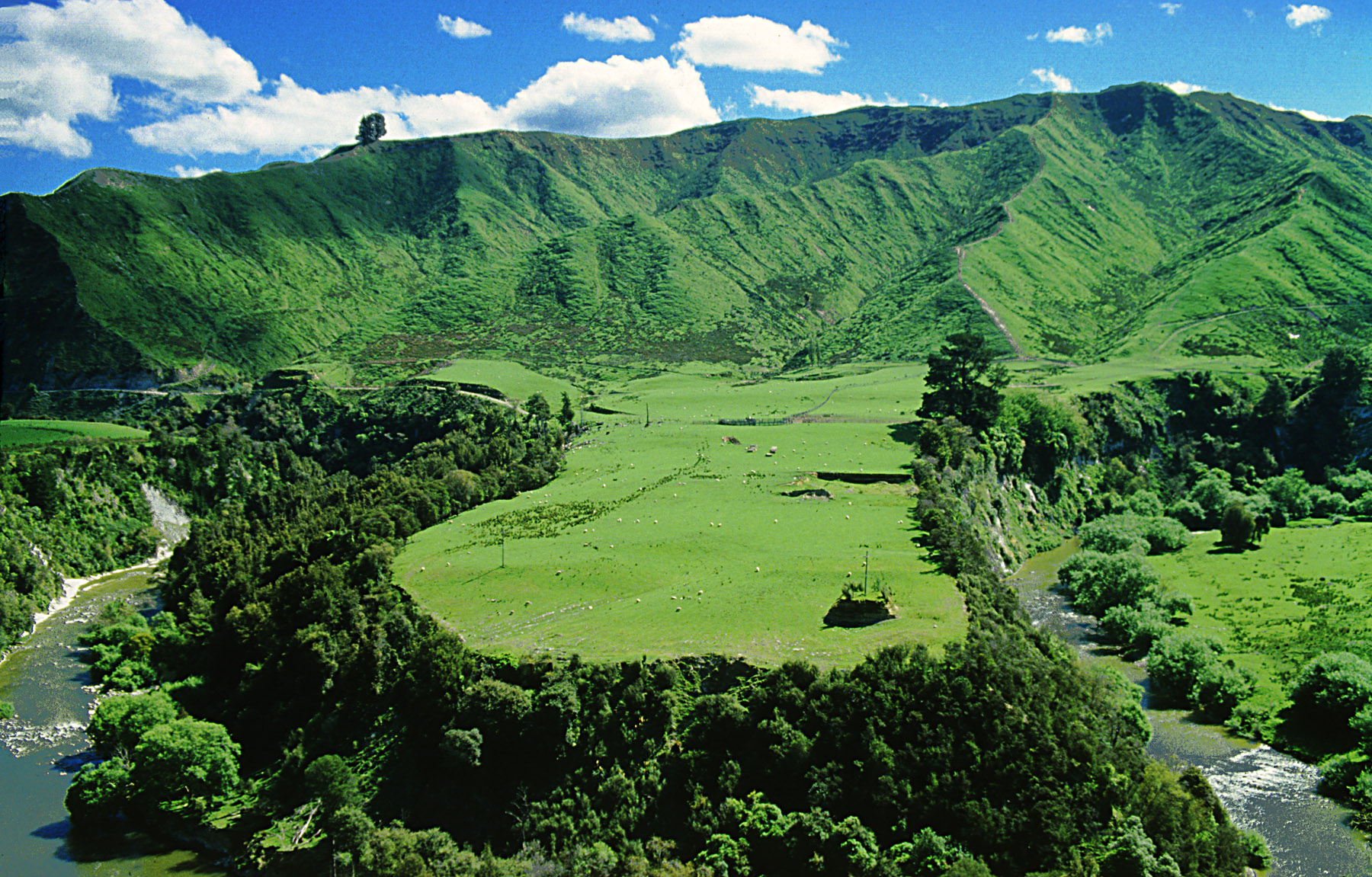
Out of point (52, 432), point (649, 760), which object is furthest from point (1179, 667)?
point (52, 432)

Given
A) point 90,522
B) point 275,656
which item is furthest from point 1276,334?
point 90,522

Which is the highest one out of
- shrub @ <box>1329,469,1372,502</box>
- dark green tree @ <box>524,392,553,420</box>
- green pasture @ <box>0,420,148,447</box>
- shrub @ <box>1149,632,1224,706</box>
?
dark green tree @ <box>524,392,553,420</box>

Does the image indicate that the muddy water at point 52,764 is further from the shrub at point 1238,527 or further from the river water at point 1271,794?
the shrub at point 1238,527

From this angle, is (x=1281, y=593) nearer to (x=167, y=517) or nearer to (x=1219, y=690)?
(x=1219, y=690)

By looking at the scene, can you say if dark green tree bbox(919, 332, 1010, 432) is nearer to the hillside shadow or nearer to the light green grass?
the hillside shadow

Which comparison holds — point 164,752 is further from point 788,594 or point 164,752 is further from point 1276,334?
point 1276,334

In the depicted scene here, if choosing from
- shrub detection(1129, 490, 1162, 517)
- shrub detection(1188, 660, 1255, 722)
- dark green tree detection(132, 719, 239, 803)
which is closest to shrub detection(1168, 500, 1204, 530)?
shrub detection(1129, 490, 1162, 517)
